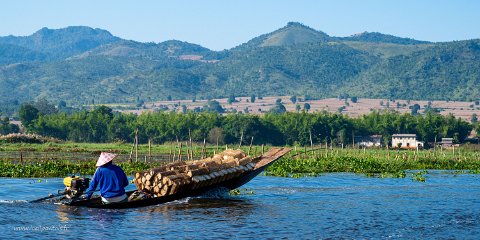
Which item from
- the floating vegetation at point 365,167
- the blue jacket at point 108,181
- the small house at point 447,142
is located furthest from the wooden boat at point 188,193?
the small house at point 447,142

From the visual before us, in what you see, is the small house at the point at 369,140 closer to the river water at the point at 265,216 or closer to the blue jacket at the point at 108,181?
the river water at the point at 265,216

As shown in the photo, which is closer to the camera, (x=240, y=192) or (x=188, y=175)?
(x=188, y=175)

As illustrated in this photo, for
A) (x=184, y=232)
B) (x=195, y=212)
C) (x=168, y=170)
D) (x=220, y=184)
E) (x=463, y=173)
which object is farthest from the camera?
(x=463, y=173)

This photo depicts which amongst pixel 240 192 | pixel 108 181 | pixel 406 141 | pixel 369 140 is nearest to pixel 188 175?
pixel 108 181

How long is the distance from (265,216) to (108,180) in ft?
17.0

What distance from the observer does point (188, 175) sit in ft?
94.0

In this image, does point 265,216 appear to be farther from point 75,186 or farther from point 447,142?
point 447,142

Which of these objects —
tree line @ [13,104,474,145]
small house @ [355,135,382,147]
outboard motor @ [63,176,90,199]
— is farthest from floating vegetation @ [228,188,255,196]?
small house @ [355,135,382,147]

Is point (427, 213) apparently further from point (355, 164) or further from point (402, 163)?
point (402, 163)

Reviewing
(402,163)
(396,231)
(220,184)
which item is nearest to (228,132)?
(402,163)

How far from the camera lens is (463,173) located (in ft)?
169

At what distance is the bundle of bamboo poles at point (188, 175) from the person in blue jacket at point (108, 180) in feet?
7.14

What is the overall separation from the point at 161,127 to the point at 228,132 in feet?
31.4

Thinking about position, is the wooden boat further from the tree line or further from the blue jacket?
the tree line
